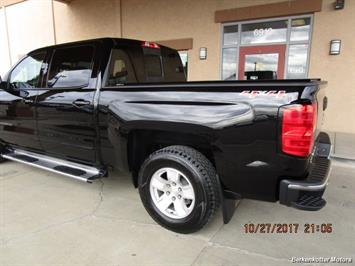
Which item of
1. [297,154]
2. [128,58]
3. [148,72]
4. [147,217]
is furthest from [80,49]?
[297,154]

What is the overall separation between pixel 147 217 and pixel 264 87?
1.88m

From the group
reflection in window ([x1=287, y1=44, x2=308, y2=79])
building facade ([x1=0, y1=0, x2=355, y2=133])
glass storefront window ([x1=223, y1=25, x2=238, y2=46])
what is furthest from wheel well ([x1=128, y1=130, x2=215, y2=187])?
glass storefront window ([x1=223, y1=25, x2=238, y2=46])

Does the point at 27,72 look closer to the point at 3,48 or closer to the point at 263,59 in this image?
the point at 263,59

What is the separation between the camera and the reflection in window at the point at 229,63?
8758mm

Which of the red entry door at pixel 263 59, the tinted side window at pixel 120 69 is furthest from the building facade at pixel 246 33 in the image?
the tinted side window at pixel 120 69

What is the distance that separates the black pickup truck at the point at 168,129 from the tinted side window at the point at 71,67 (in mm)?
14

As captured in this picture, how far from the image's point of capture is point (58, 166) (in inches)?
153

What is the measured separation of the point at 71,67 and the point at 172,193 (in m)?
2.11

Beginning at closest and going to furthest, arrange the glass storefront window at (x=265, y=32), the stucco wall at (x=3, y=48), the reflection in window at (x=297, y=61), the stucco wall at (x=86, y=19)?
the reflection in window at (x=297, y=61) → the glass storefront window at (x=265, y=32) → the stucco wall at (x=86, y=19) → the stucco wall at (x=3, y=48)

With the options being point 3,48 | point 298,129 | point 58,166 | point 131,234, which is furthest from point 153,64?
point 3,48

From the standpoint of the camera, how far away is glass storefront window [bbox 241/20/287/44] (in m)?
7.86

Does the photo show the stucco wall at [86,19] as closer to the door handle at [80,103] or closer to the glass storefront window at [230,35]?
the glass storefront window at [230,35]

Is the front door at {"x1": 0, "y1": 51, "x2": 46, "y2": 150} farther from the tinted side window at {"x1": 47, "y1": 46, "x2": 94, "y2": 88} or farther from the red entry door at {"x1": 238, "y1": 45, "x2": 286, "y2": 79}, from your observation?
the red entry door at {"x1": 238, "y1": 45, "x2": 286, "y2": 79}

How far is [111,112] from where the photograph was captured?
3.14m
